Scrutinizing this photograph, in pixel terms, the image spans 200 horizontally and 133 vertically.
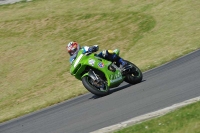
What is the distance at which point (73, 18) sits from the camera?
2881 centimetres

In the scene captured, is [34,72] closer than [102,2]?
Yes

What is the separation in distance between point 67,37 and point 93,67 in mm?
13856

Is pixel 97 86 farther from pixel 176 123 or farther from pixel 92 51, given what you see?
pixel 176 123

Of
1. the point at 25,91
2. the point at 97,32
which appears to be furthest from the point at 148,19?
the point at 25,91

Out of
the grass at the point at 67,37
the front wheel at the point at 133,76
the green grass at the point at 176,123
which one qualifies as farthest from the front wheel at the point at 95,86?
the green grass at the point at 176,123

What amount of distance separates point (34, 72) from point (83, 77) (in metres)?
9.79

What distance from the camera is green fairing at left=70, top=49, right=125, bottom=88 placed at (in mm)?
12531

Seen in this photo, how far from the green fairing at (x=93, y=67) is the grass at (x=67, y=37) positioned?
2.19m

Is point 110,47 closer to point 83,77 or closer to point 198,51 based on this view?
point 198,51

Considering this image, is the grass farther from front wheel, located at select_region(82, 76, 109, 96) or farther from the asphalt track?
front wheel, located at select_region(82, 76, 109, 96)

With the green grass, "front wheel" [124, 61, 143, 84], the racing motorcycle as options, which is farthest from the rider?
the green grass

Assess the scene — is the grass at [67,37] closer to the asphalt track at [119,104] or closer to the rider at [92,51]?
the asphalt track at [119,104]

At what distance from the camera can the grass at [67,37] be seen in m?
17.4

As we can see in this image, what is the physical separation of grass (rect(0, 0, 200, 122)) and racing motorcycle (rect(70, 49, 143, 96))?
7.14ft
